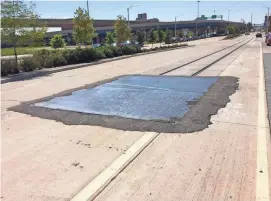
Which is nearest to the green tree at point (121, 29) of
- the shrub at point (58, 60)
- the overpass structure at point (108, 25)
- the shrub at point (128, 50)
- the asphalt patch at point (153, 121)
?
the shrub at point (128, 50)

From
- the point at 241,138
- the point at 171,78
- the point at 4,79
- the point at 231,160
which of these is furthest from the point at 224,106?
the point at 4,79

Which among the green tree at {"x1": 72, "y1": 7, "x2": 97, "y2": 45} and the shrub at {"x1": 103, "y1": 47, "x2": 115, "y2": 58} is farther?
the shrub at {"x1": 103, "y1": 47, "x2": 115, "y2": 58}

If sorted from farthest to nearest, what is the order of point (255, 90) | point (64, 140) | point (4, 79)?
point (4, 79) < point (255, 90) < point (64, 140)

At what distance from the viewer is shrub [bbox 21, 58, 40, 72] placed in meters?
17.7

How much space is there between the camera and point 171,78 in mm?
13336

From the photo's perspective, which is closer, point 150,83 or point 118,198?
point 118,198

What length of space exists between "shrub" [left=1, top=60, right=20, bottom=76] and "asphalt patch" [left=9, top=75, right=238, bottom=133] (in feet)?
26.5

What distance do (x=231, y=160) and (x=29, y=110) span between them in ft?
18.4

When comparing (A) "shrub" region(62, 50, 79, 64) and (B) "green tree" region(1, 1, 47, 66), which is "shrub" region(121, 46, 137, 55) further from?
(B) "green tree" region(1, 1, 47, 66)

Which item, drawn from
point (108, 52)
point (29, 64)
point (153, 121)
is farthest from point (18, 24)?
point (153, 121)

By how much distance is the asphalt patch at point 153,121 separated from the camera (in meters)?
6.27

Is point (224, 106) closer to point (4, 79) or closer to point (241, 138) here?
point (241, 138)

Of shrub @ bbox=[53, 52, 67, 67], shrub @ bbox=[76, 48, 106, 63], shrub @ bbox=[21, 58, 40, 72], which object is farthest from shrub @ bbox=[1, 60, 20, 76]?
shrub @ bbox=[76, 48, 106, 63]

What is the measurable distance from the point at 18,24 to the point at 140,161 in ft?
49.0
